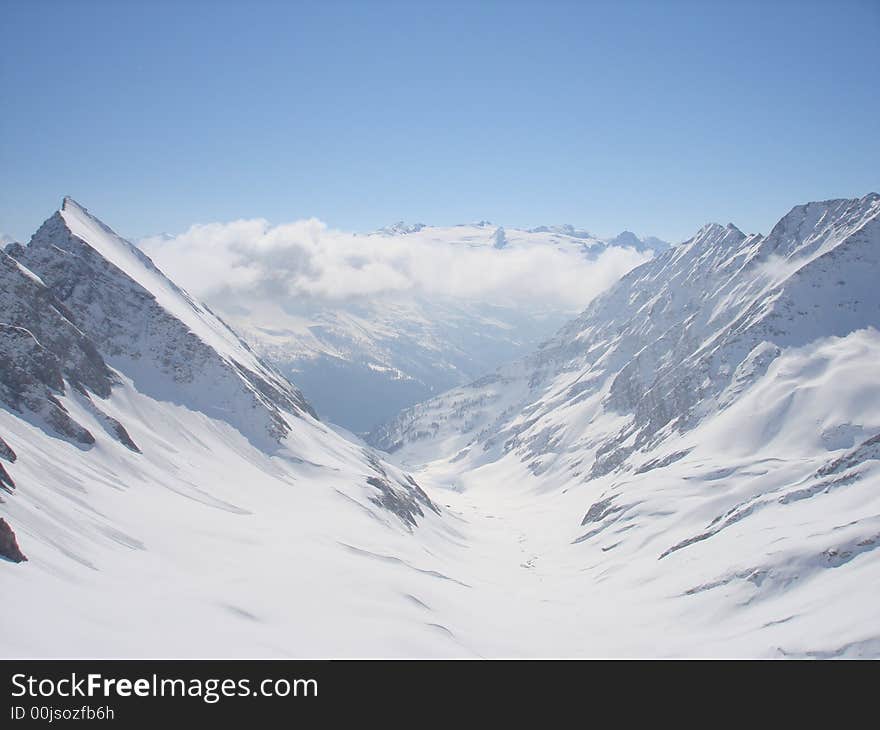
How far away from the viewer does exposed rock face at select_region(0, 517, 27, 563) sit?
4994cm

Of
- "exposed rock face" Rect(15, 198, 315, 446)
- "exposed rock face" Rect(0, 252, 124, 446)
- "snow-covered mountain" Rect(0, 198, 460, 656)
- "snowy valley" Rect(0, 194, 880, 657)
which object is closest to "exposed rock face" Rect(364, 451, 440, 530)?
"snow-covered mountain" Rect(0, 198, 460, 656)

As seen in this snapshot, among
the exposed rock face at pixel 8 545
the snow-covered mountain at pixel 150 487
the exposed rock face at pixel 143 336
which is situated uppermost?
the exposed rock face at pixel 143 336

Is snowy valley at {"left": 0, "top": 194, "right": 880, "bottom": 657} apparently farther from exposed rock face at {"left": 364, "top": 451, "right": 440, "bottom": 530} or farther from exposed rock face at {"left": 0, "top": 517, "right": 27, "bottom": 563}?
exposed rock face at {"left": 364, "top": 451, "right": 440, "bottom": 530}

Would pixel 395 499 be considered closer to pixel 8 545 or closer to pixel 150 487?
pixel 150 487

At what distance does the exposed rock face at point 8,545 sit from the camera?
49938mm

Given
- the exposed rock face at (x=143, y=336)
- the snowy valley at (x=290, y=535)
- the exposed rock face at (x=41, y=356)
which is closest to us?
the snowy valley at (x=290, y=535)

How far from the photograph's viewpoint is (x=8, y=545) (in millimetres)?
50469

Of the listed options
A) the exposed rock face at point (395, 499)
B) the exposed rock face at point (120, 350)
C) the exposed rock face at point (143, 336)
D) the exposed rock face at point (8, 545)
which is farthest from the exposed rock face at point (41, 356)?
the exposed rock face at point (395, 499)

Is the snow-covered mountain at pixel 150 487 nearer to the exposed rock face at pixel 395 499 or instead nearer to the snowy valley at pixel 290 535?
the snowy valley at pixel 290 535

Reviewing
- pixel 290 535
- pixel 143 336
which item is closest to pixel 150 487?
pixel 290 535
